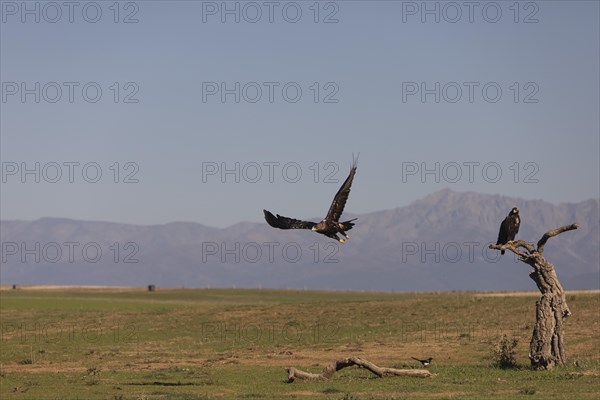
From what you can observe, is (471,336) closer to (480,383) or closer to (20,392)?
(480,383)

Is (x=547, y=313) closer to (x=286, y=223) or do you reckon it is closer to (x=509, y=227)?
(x=509, y=227)

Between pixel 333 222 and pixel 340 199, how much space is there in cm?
86

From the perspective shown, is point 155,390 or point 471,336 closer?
point 155,390

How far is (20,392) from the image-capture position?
123 ft

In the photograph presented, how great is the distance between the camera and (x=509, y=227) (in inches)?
1540

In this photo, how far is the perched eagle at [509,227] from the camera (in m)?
38.9

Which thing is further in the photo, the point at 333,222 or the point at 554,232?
the point at 554,232

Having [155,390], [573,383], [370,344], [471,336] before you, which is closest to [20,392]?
[155,390]

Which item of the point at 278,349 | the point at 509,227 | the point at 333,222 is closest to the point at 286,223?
the point at 333,222

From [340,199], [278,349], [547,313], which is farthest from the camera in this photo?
[278,349]

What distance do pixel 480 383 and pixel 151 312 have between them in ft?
143

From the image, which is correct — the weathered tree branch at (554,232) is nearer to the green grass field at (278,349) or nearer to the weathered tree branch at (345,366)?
the green grass field at (278,349)

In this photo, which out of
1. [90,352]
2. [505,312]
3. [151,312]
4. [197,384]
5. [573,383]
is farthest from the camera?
[151,312]

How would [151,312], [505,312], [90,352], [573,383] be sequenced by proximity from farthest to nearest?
1. [151,312]
2. [505,312]
3. [90,352]
4. [573,383]
